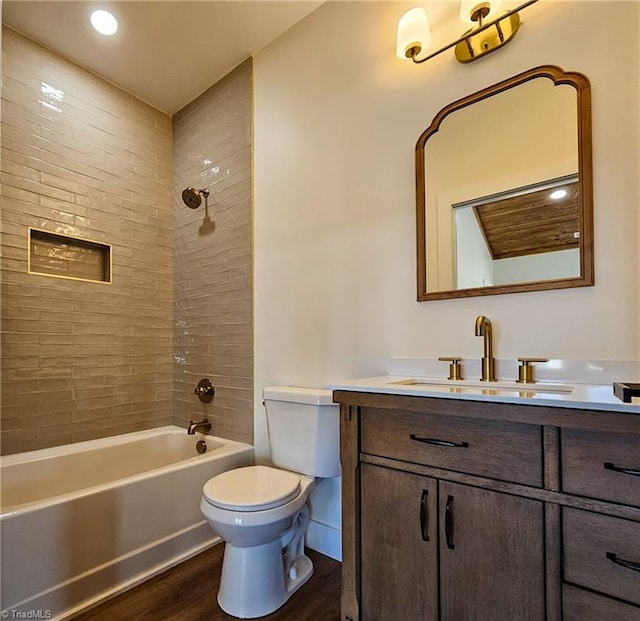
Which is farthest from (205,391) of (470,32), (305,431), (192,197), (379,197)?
(470,32)

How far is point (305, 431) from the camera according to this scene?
1.76 metres

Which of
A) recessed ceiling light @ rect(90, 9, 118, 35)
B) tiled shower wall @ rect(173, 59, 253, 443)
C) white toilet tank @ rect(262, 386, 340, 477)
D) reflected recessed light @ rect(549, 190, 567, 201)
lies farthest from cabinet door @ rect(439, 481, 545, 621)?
recessed ceiling light @ rect(90, 9, 118, 35)

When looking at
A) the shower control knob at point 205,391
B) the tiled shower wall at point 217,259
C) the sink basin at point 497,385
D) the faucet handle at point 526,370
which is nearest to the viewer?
the sink basin at point 497,385

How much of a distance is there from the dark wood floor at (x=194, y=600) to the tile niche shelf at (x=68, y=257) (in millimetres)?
1719

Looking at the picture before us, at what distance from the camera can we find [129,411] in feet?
8.29

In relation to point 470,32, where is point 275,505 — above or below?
below

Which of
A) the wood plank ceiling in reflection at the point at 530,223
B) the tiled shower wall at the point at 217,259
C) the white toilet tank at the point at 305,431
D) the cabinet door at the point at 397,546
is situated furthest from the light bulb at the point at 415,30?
the cabinet door at the point at 397,546

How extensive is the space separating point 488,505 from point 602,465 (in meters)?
0.29

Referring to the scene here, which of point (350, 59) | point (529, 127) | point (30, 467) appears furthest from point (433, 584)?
point (350, 59)

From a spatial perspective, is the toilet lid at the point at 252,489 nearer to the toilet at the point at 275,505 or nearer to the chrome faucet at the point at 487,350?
the toilet at the point at 275,505

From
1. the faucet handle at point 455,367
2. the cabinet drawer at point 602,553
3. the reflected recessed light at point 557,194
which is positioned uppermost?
the reflected recessed light at point 557,194

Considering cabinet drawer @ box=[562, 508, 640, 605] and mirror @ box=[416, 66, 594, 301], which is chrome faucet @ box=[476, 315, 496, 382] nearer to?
mirror @ box=[416, 66, 594, 301]

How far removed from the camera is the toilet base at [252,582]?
4.80ft

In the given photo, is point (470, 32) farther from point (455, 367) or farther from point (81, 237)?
point (81, 237)
